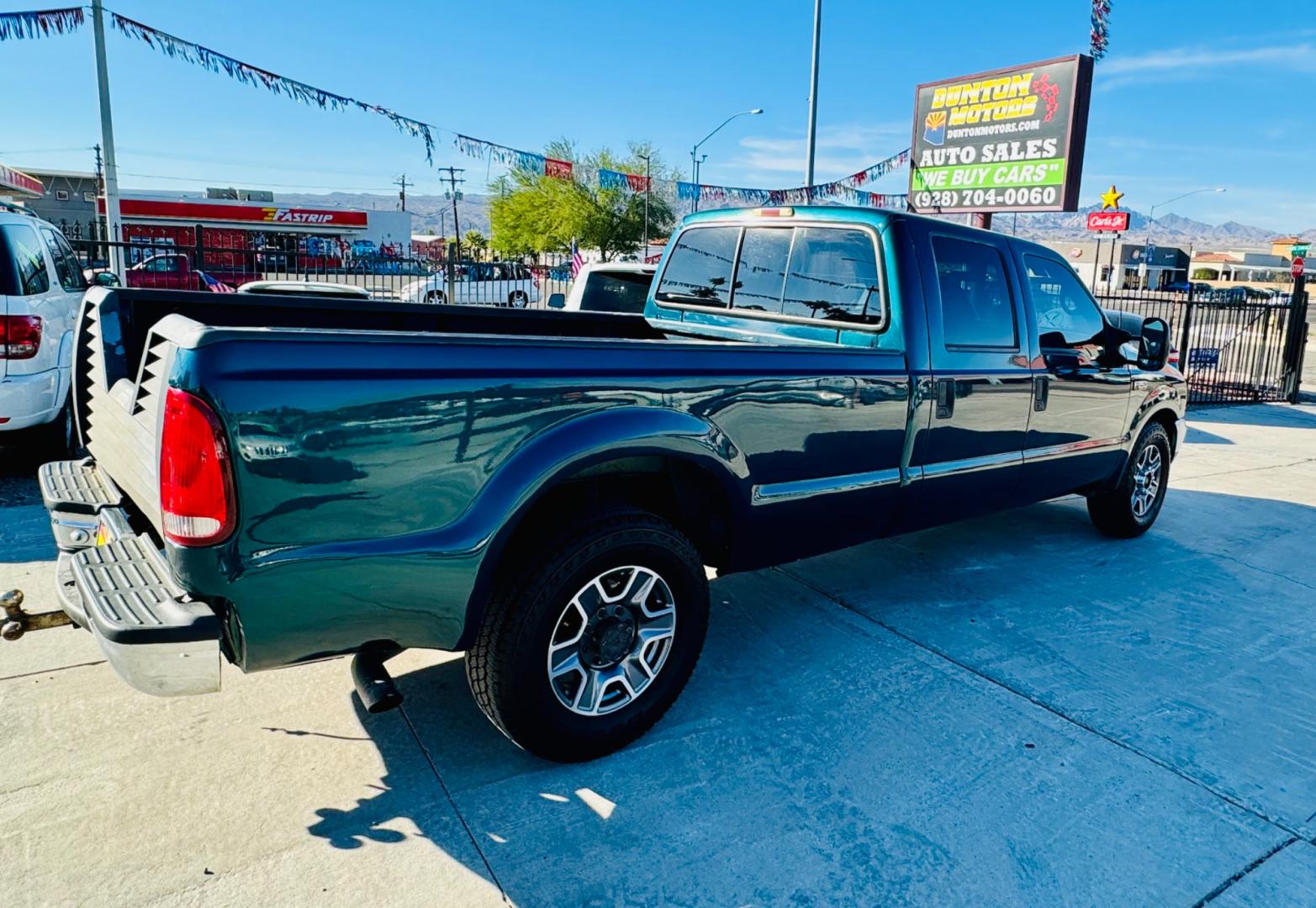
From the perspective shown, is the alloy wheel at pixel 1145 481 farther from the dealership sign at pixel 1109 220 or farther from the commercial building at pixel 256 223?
the commercial building at pixel 256 223

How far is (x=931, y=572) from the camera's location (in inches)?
199

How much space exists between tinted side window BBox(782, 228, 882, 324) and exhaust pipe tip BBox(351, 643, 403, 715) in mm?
2529

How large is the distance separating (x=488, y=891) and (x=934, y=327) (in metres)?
2.95

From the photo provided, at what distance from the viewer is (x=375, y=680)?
8.58 feet

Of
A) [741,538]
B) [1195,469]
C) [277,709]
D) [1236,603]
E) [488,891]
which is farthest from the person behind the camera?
[1195,469]

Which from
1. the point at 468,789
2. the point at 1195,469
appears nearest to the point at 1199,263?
the point at 1195,469

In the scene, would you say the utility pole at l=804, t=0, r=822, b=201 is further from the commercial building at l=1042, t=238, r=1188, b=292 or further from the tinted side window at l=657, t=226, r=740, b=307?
the commercial building at l=1042, t=238, r=1188, b=292

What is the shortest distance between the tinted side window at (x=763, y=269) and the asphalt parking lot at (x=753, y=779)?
5.00 feet

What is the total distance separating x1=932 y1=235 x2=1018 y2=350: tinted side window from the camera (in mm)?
4152

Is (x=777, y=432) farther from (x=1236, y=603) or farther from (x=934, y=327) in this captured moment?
(x=1236, y=603)

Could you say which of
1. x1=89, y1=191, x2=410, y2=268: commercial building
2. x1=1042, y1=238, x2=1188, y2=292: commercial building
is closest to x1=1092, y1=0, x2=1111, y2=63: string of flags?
x1=89, y1=191, x2=410, y2=268: commercial building

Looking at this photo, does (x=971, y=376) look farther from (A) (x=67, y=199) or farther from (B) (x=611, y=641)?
(A) (x=67, y=199)

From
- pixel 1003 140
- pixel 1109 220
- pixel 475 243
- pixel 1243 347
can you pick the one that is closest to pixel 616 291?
pixel 1003 140

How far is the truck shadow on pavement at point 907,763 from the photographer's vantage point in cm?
253
